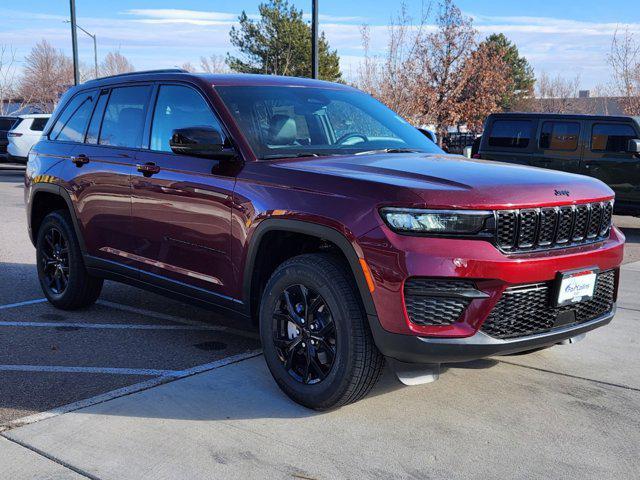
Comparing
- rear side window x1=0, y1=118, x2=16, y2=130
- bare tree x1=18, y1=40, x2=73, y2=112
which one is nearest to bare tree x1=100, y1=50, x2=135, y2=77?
bare tree x1=18, y1=40, x2=73, y2=112


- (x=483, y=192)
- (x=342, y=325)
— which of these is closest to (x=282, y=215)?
(x=342, y=325)

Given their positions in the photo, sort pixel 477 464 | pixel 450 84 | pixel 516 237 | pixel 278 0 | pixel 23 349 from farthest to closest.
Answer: pixel 278 0, pixel 450 84, pixel 23 349, pixel 516 237, pixel 477 464

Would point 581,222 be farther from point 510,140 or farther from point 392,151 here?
point 510,140

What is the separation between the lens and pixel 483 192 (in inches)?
139

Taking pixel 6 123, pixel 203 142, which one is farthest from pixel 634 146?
pixel 6 123

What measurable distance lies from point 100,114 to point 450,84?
31.7m

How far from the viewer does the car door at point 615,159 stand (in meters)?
12.1

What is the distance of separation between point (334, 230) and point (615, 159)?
993 cm

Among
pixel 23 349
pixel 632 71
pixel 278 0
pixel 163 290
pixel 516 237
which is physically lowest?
pixel 23 349

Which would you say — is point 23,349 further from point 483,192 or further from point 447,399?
point 483,192

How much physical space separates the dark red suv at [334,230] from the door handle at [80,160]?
0.20 feet

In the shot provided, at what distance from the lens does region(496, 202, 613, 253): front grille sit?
3.55 meters

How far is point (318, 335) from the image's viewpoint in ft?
12.7

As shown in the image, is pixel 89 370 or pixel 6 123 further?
pixel 6 123
